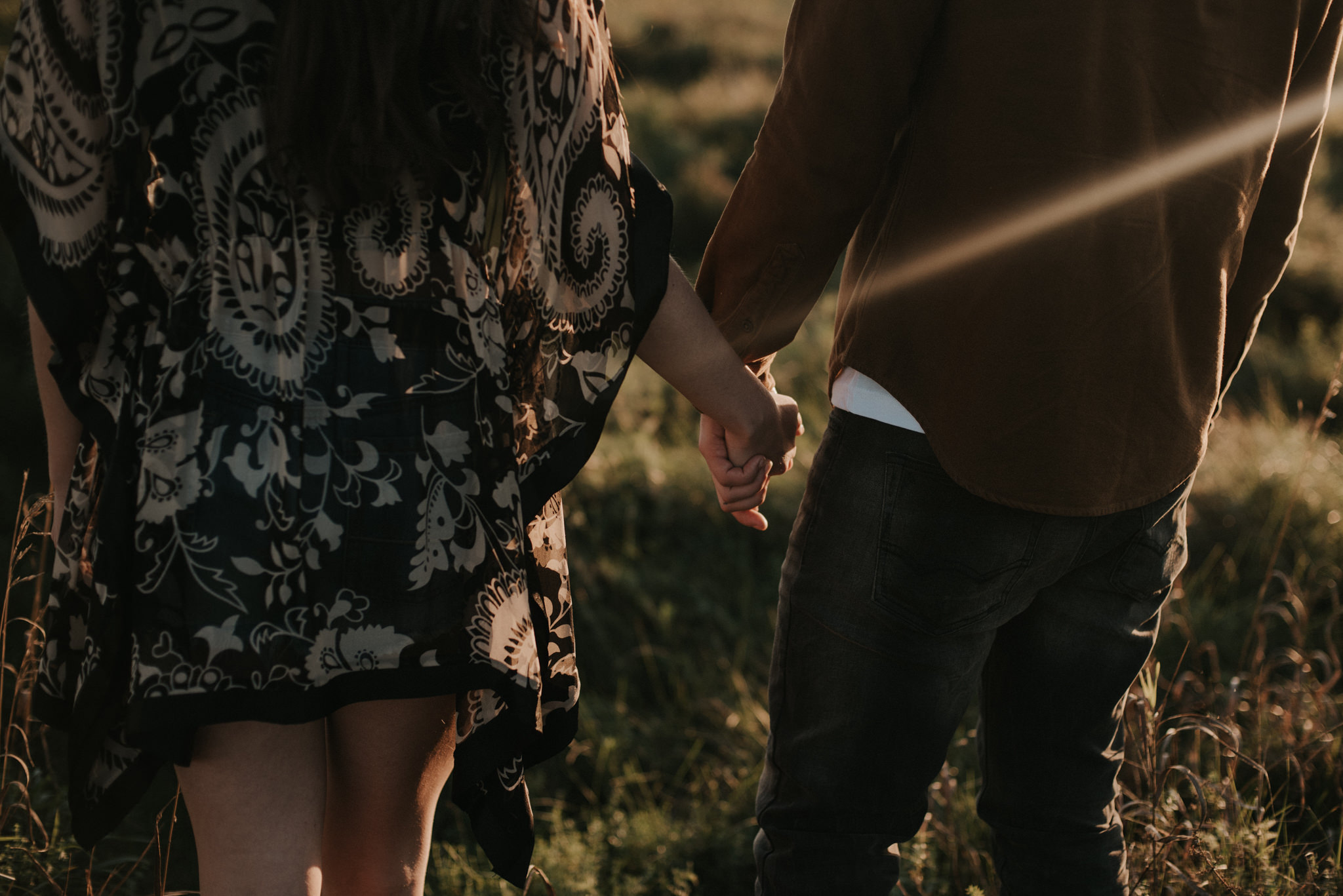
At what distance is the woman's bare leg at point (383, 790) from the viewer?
1.27 meters

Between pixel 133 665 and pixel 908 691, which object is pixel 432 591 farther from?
pixel 908 691

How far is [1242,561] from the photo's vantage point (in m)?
3.97

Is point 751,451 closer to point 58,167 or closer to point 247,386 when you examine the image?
point 247,386

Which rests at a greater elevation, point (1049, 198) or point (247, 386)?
point (1049, 198)

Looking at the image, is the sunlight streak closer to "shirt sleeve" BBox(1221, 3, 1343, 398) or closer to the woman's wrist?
"shirt sleeve" BBox(1221, 3, 1343, 398)

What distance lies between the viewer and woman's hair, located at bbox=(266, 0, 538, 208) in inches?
43.0

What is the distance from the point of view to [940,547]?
1.43 metres

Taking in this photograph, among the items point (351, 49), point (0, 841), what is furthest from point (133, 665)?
point (0, 841)

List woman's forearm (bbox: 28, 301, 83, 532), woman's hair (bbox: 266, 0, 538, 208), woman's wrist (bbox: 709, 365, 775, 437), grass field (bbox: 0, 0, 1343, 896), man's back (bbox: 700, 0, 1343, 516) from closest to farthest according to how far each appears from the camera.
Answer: woman's hair (bbox: 266, 0, 538, 208) → woman's forearm (bbox: 28, 301, 83, 532) → man's back (bbox: 700, 0, 1343, 516) → woman's wrist (bbox: 709, 365, 775, 437) → grass field (bbox: 0, 0, 1343, 896)

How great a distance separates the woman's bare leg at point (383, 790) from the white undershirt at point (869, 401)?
2.30 feet


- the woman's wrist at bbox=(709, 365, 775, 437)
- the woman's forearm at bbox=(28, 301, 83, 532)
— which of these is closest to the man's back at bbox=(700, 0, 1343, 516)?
the woman's wrist at bbox=(709, 365, 775, 437)

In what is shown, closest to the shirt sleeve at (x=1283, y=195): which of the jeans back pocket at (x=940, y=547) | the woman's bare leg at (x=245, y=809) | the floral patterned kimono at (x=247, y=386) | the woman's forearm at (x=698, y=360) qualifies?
the jeans back pocket at (x=940, y=547)

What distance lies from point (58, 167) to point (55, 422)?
0.30 metres

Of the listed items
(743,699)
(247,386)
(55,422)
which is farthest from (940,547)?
(743,699)
